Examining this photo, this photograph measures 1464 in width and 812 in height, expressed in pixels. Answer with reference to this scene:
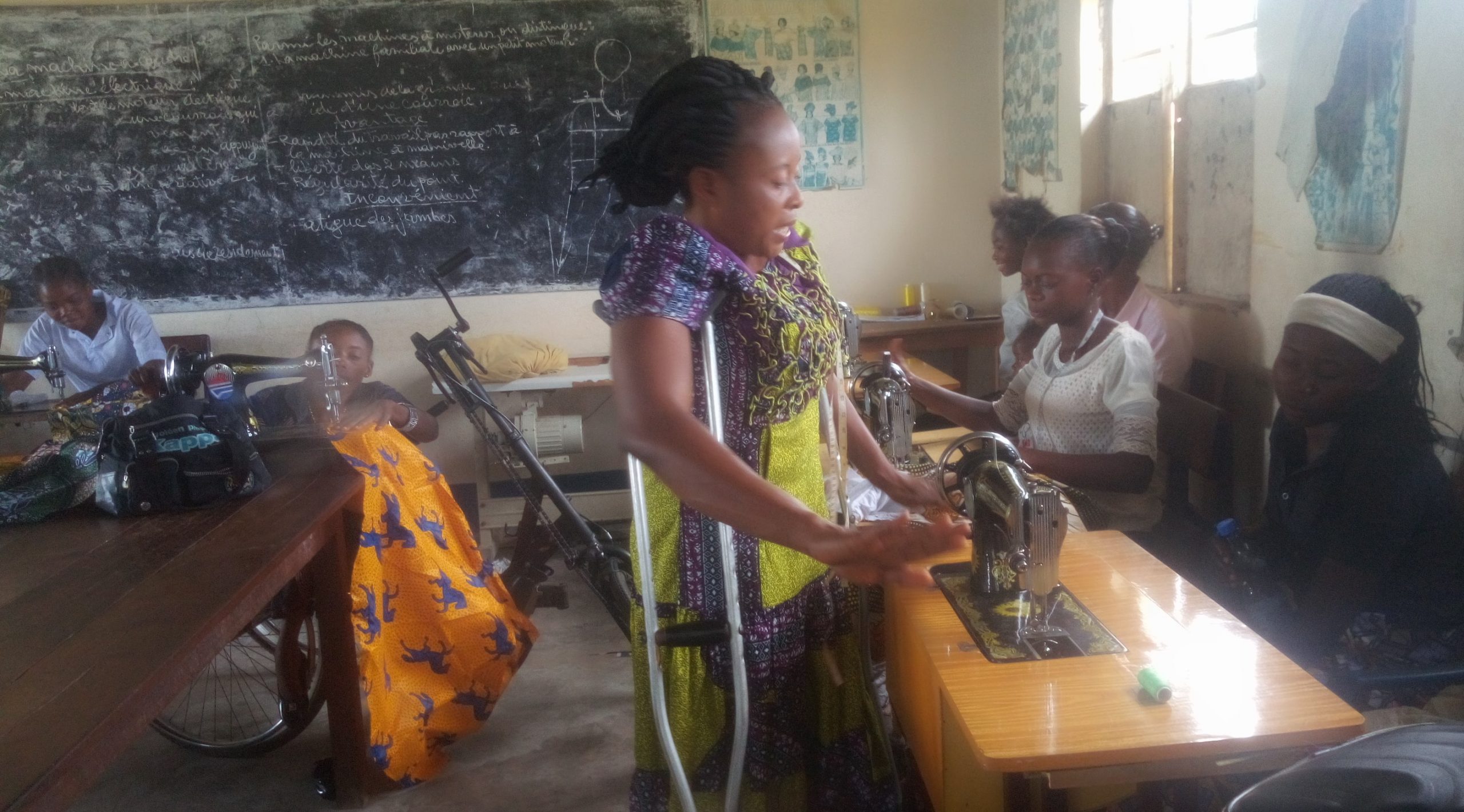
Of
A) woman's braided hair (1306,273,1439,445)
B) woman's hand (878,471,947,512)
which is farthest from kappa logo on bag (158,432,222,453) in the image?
woman's braided hair (1306,273,1439,445)

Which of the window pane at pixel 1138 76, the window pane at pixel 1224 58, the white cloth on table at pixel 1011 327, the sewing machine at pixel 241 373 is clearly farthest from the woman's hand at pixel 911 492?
the window pane at pixel 1138 76

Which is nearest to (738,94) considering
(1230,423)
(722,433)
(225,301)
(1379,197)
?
(722,433)

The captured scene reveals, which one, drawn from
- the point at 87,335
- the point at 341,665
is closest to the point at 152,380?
the point at 341,665

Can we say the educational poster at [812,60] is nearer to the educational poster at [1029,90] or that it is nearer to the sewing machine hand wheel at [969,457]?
the educational poster at [1029,90]

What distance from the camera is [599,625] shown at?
3.84 m

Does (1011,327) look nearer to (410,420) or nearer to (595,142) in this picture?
(595,142)

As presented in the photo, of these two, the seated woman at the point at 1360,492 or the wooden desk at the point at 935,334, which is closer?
the seated woman at the point at 1360,492

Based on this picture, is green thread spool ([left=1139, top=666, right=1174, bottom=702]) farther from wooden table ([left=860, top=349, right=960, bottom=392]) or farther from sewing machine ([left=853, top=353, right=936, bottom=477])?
wooden table ([left=860, top=349, right=960, bottom=392])

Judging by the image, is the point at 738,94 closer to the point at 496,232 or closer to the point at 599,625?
the point at 599,625

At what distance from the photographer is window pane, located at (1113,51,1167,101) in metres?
3.60

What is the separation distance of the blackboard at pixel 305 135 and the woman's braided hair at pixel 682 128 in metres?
3.63

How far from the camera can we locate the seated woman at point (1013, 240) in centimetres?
407

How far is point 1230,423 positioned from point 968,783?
1.64 metres

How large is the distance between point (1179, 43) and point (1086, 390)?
1543 millimetres
